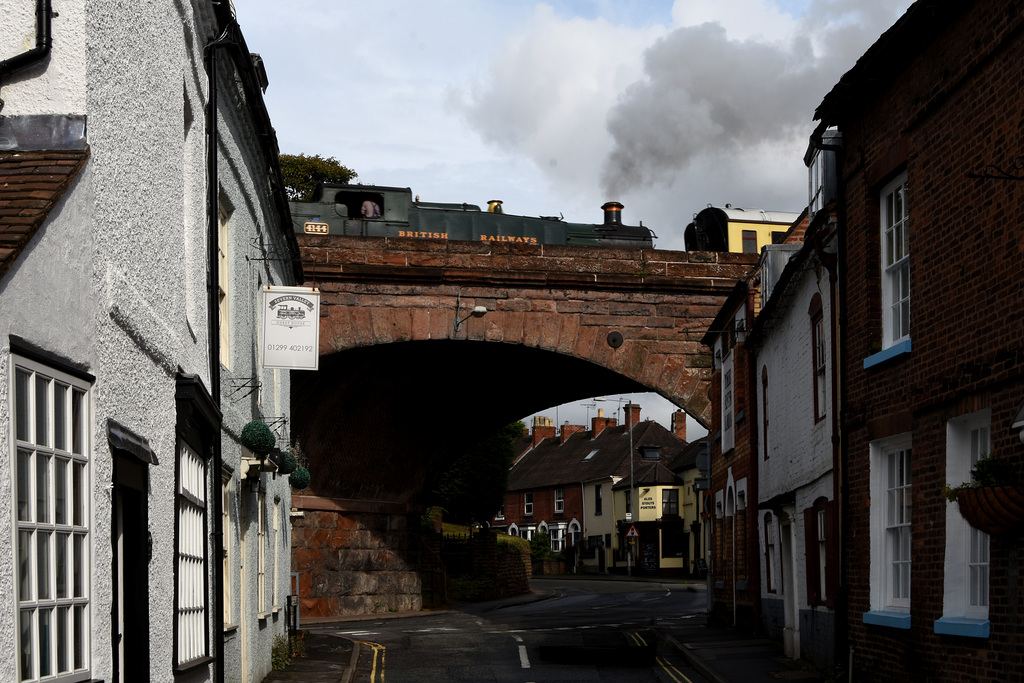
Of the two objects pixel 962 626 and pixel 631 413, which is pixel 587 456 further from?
pixel 962 626

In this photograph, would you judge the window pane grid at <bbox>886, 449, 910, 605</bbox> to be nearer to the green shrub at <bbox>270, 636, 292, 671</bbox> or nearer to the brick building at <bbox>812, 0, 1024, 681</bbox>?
the brick building at <bbox>812, 0, 1024, 681</bbox>

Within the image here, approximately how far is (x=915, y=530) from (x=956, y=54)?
392 cm

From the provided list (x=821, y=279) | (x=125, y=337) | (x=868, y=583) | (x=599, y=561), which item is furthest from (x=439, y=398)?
(x=599, y=561)

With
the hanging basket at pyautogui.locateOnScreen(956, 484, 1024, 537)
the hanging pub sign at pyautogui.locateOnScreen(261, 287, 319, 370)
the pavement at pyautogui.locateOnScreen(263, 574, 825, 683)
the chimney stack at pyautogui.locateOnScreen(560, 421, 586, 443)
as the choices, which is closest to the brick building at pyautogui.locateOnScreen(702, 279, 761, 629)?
the pavement at pyautogui.locateOnScreen(263, 574, 825, 683)

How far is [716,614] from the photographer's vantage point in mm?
24094

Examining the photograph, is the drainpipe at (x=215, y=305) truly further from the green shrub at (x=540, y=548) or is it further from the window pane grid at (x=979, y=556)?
the green shrub at (x=540, y=548)

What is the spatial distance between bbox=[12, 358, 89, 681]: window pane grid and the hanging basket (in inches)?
228

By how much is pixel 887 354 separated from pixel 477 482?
42580 mm

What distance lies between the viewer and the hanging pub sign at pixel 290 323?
1334cm

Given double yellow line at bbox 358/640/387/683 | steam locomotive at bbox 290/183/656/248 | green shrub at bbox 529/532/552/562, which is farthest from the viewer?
green shrub at bbox 529/532/552/562

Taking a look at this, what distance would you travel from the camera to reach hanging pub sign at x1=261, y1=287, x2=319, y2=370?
13.3 metres

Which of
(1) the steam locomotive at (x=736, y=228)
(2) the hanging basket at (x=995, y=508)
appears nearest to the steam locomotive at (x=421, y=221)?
(1) the steam locomotive at (x=736, y=228)

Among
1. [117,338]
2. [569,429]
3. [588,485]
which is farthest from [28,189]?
[569,429]

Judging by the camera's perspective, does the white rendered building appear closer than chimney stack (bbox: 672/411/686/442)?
Yes
